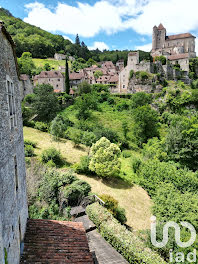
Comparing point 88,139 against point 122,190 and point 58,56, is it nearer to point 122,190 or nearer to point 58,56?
point 122,190

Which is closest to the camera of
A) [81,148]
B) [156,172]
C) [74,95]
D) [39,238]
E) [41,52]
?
[39,238]

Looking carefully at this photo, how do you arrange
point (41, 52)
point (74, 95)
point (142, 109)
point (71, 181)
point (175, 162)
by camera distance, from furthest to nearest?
point (41, 52) < point (74, 95) < point (142, 109) < point (175, 162) < point (71, 181)

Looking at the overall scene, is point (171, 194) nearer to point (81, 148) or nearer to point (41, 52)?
point (81, 148)

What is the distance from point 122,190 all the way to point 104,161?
3973mm

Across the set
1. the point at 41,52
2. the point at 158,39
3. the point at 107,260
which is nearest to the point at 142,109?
the point at 107,260

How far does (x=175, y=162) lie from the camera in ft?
92.3

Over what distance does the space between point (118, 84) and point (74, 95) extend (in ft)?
50.3

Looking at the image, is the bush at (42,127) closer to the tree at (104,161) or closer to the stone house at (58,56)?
the tree at (104,161)

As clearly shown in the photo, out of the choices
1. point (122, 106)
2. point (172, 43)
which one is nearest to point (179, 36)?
point (172, 43)

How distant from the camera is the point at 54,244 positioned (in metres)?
7.62

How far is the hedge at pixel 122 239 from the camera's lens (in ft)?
32.4

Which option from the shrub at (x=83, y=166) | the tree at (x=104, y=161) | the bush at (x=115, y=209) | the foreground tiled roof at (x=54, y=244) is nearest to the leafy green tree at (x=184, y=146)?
the tree at (x=104, y=161)

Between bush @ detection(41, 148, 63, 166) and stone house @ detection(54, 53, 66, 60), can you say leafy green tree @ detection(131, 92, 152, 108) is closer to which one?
bush @ detection(41, 148, 63, 166)

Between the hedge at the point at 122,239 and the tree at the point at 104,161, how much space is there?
6.89 metres
